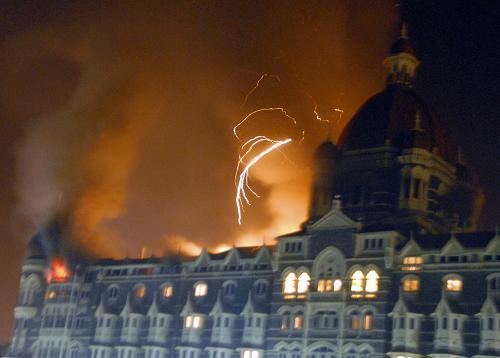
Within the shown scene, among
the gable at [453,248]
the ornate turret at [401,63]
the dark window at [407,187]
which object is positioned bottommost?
the gable at [453,248]

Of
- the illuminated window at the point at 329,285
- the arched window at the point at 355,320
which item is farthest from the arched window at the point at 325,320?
the illuminated window at the point at 329,285

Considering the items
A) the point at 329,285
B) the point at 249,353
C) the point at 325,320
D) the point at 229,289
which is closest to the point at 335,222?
the point at 329,285

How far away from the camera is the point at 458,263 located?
7138 centimetres

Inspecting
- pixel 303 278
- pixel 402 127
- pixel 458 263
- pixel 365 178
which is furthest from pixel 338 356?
pixel 402 127

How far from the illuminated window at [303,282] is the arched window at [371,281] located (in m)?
6.12

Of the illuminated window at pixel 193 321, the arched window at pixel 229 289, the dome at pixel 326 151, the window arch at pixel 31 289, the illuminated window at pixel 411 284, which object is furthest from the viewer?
the window arch at pixel 31 289

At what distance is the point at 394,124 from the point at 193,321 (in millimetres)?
30950

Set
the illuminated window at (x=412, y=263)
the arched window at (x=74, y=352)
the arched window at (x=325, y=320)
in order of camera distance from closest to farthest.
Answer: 1. the illuminated window at (x=412, y=263)
2. the arched window at (x=325, y=320)
3. the arched window at (x=74, y=352)

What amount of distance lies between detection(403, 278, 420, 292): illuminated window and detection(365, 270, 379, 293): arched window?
2.65 meters

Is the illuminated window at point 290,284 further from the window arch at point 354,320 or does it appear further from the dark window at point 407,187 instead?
the dark window at point 407,187

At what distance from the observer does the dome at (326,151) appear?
310 feet

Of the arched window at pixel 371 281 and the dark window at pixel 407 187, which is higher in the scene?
the dark window at pixel 407 187

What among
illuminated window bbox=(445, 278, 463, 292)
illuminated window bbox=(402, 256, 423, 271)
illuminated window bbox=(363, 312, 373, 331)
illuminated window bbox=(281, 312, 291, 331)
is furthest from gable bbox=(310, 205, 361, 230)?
illuminated window bbox=(445, 278, 463, 292)

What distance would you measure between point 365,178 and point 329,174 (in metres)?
4.59
